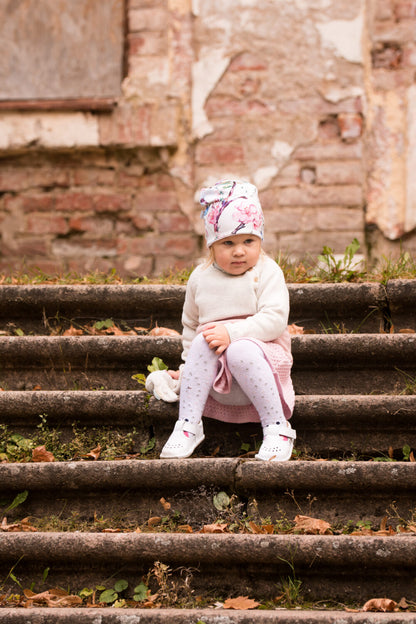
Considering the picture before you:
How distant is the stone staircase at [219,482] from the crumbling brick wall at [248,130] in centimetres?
202

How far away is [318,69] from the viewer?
523 centimetres

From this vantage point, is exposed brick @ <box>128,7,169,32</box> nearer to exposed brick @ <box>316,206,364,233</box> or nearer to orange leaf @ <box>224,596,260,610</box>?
exposed brick @ <box>316,206,364,233</box>

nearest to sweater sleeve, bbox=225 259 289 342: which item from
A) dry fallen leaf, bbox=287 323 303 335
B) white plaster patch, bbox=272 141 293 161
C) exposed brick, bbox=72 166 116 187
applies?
dry fallen leaf, bbox=287 323 303 335

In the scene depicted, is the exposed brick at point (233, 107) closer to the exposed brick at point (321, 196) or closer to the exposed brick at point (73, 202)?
the exposed brick at point (321, 196)

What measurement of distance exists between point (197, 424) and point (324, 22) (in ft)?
11.9

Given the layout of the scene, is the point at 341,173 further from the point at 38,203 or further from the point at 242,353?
the point at 242,353

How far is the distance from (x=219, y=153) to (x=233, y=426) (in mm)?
2971

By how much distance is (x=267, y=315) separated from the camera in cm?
279

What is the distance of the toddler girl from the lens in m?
2.66

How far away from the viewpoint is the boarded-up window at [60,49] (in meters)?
5.64

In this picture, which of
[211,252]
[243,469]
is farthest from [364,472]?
[211,252]

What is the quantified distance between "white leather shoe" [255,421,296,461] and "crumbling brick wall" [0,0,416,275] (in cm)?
270

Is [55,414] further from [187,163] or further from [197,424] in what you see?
[187,163]

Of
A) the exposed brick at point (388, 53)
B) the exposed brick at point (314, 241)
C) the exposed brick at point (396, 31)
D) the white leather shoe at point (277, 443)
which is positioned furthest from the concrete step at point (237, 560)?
the exposed brick at point (396, 31)
